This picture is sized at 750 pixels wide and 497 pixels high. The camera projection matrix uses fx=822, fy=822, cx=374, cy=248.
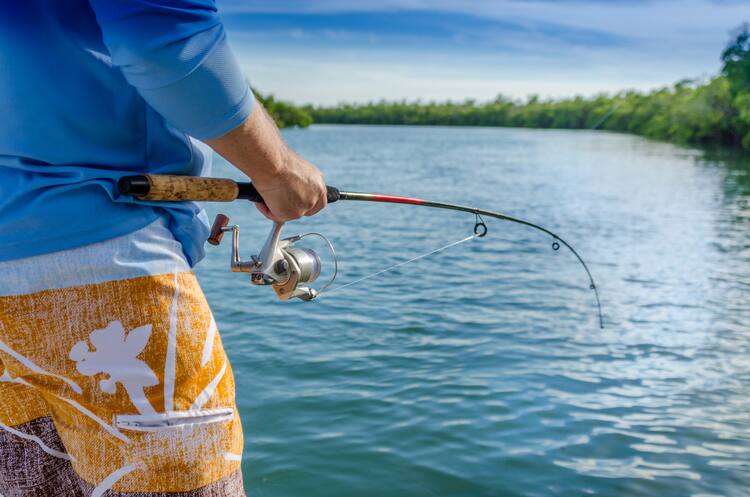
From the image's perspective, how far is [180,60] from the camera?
1.23 metres

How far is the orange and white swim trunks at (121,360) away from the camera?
4.52ft

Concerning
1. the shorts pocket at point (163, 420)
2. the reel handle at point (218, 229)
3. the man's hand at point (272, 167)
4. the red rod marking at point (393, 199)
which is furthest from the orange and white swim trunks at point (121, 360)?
the red rod marking at point (393, 199)

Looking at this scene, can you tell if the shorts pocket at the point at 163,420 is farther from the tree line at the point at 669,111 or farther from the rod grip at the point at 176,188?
the tree line at the point at 669,111

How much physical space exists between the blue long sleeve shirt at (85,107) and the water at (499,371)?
9.00 ft

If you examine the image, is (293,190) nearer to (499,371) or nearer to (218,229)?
(218,229)

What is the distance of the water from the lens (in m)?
4.01

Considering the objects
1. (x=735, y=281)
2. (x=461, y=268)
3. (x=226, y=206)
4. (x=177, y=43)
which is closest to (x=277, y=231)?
(x=177, y=43)

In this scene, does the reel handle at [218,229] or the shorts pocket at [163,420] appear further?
the reel handle at [218,229]

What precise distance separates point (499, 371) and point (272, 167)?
13.8 feet

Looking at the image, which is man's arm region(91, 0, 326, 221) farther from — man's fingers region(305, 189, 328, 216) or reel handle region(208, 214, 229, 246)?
reel handle region(208, 214, 229, 246)

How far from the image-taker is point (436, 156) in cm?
3509

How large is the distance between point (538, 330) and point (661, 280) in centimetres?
298

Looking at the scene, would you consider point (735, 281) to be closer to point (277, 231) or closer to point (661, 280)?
point (661, 280)

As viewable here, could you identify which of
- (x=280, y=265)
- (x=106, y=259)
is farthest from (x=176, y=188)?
(x=280, y=265)
